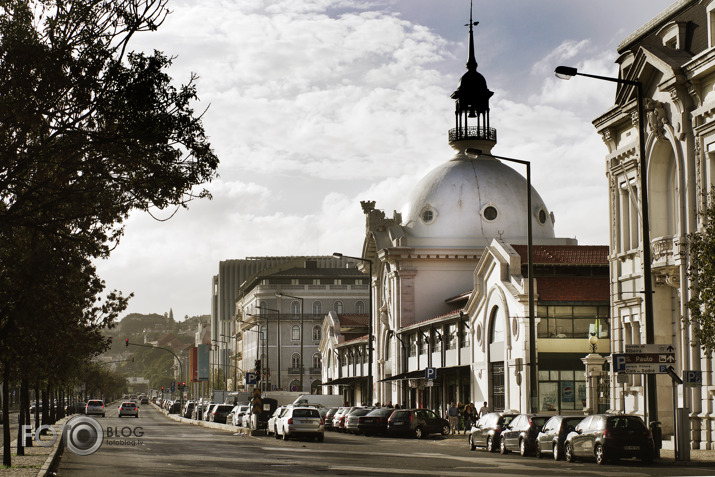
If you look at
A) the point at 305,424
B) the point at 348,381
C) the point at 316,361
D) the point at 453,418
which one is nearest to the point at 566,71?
the point at 305,424

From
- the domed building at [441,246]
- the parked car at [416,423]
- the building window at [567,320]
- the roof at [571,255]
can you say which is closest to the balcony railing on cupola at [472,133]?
the domed building at [441,246]

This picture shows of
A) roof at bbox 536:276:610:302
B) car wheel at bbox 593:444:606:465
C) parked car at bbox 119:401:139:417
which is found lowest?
parked car at bbox 119:401:139:417

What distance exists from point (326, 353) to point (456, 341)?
1705 inches

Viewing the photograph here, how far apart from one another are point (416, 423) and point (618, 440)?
2218 cm

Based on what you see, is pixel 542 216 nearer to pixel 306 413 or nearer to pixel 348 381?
pixel 348 381

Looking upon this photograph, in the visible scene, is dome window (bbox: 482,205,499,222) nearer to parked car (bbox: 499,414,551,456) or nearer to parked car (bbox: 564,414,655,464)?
parked car (bbox: 499,414,551,456)

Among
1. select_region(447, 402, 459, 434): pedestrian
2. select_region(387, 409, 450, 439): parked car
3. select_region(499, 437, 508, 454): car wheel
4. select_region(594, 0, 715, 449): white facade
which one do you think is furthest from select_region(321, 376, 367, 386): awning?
select_region(499, 437, 508, 454): car wheel

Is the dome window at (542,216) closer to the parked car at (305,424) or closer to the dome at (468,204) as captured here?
the dome at (468,204)

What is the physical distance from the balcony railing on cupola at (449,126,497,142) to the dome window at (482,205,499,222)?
5976mm

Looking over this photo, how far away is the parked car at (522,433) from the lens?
33125 mm

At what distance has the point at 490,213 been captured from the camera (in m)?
81.2

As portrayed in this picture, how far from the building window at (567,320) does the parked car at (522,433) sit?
1840 cm

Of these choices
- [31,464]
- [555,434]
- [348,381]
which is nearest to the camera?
[31,464]

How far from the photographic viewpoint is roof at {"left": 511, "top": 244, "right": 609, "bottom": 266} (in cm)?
6088
